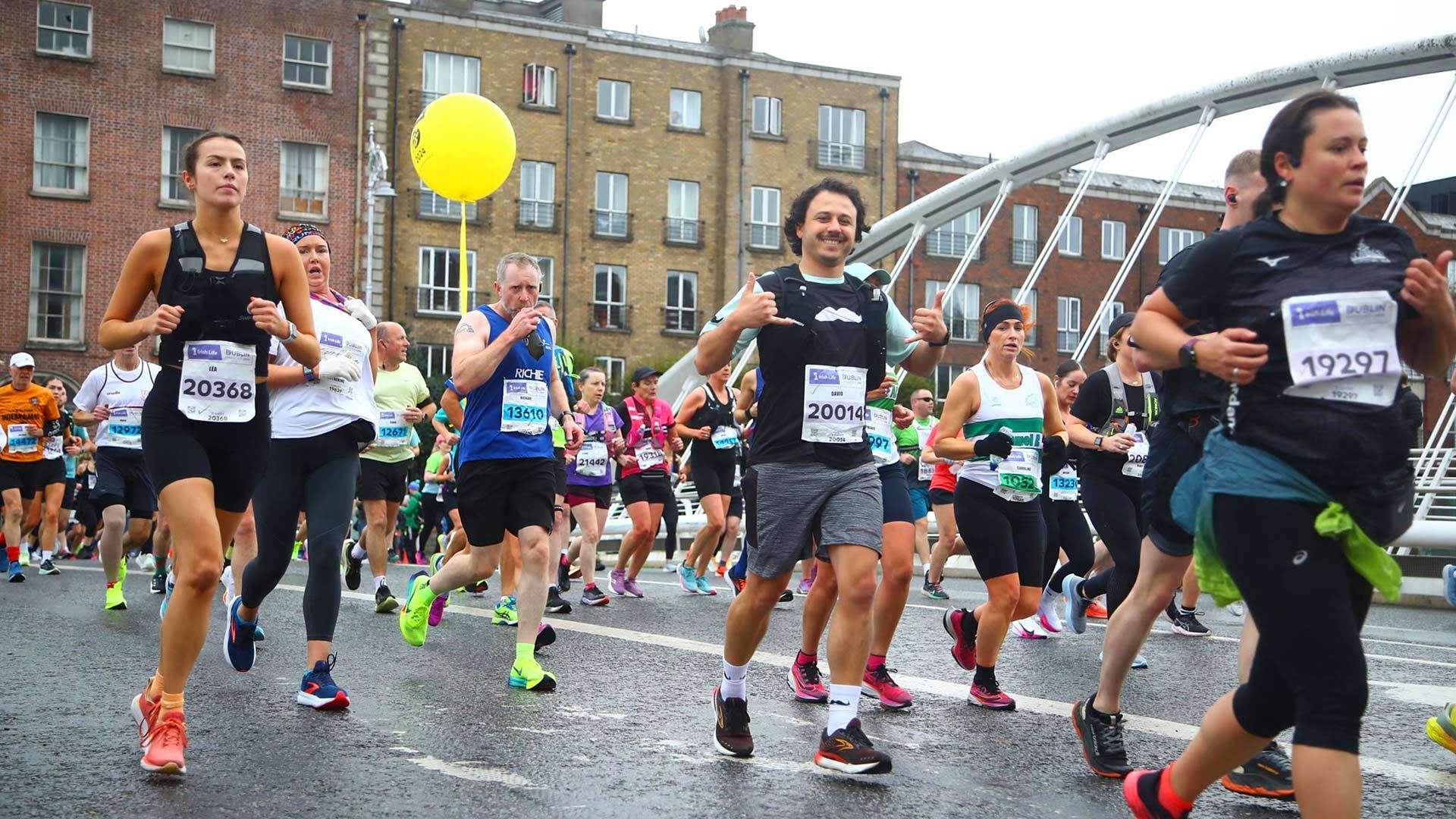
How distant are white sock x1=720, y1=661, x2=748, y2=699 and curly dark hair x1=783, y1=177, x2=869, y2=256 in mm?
1538

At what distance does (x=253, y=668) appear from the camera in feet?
25.3

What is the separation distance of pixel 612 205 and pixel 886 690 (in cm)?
4194

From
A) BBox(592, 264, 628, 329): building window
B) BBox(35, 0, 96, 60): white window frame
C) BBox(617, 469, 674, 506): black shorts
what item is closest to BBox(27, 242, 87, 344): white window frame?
BBox(35, 0, 96, 60): white window frame

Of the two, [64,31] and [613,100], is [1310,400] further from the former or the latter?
[613,100]

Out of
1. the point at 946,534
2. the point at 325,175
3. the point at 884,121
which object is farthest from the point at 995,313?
the point at 884,121

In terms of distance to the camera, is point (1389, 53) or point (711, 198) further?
point (711, 198)

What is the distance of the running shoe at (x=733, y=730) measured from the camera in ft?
18.3

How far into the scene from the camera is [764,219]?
163 ft

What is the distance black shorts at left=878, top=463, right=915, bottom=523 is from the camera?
692cm

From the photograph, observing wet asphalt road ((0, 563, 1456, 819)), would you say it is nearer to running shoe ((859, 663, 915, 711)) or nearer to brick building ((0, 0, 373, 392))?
running shoe ((859, 663, 915, 711))

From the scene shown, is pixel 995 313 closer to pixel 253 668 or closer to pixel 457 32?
pixel 253 668

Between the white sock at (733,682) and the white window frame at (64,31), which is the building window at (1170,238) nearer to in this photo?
the white window frame at (64,31)

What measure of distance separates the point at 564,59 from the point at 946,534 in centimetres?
3500

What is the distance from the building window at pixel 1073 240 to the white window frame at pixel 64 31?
104 ft
